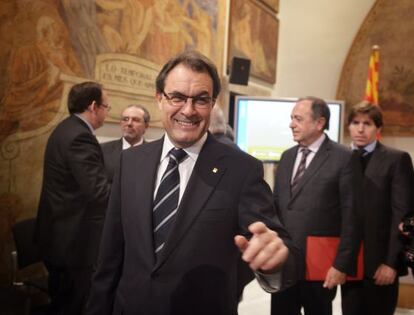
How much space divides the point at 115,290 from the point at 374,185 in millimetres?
2518

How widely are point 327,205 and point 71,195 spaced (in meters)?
2.05

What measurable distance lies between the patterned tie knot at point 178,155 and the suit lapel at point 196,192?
0.08 meters

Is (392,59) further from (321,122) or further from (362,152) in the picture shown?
(321,122)

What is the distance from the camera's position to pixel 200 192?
69.5 inches

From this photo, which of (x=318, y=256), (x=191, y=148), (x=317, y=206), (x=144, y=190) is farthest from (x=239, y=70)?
(x=144, y=190)

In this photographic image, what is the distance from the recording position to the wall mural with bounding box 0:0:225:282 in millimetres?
4121

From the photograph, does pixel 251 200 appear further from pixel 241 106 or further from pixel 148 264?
pixel 241 106

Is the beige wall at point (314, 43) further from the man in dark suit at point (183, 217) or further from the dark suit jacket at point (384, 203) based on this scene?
the man in dark suit at point (183, 217)

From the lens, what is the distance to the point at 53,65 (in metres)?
4.62

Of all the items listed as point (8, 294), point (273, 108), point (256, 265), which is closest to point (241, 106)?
point (273, 108)

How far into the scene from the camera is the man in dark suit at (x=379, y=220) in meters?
3.53

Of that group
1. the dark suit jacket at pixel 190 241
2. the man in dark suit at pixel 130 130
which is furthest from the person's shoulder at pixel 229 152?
the man in dark suit at pixel 130 130

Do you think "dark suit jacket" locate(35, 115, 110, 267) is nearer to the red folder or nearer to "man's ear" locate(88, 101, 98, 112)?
"man's ear" locate(88, 101, 98, 112)

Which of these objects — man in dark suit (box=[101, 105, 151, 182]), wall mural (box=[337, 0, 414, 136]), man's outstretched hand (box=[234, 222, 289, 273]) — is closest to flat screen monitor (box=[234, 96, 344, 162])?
man in dark suit (box=[101, 105, 151, 182])
